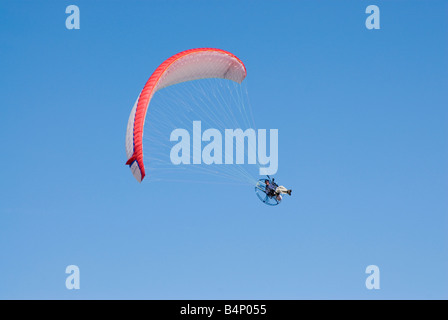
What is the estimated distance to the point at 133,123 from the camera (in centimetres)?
3278
